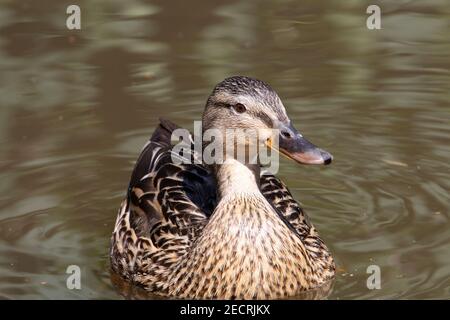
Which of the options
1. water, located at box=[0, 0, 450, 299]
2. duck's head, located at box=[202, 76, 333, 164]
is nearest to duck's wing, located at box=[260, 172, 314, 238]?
water, located at box=[0, 0, 450, 299]

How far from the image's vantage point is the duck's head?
884 centimetres

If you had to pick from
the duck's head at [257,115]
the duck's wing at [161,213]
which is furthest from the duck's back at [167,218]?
the duck's head at [257,115]

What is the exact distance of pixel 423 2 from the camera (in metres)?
14.8

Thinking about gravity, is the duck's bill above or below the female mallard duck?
above

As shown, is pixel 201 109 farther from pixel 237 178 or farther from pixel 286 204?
pixel 237 178

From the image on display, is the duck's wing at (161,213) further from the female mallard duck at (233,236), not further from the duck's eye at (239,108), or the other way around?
the duck's eye at (239,108)

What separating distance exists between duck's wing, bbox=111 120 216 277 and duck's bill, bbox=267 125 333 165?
1055 millimetres

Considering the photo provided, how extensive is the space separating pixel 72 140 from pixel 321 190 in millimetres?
2592

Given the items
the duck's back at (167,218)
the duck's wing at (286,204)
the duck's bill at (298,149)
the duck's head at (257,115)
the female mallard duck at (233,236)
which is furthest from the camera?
the duck's wing at (286,204)

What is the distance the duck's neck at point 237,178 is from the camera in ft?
30.1

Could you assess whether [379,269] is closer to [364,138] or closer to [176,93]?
[364,138]

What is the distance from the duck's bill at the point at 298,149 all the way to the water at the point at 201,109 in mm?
1116

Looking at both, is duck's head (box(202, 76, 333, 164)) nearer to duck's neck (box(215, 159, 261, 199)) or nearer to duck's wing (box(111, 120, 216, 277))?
duck's neck (box(215, 159, 261, 199))
